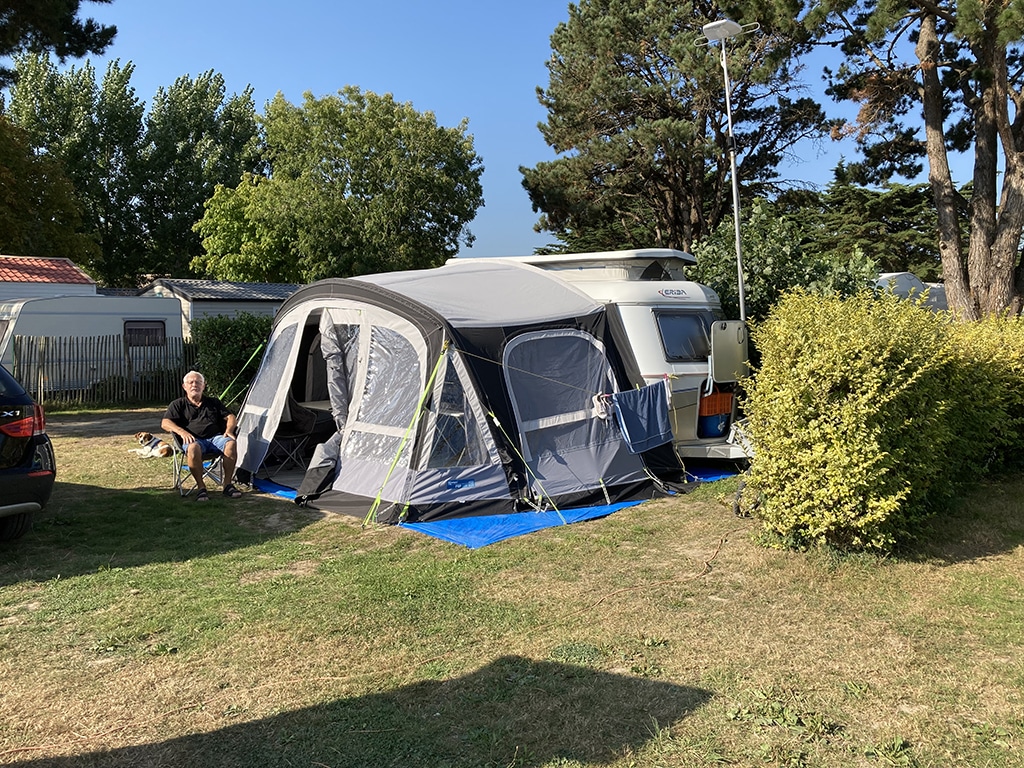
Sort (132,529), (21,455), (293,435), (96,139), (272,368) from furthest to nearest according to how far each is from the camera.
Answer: (96,139) < (293,435) < (272,368) < (132,529) < (21,455)

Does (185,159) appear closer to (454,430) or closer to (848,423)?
(454,430)

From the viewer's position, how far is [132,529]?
659 centimetres

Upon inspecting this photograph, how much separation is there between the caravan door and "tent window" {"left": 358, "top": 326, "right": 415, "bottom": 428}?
34.4 inches

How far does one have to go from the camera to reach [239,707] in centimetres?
360

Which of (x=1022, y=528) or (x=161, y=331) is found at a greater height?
(x=161, y=331)

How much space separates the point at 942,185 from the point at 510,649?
12282mm

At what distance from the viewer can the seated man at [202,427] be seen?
760 centimetres

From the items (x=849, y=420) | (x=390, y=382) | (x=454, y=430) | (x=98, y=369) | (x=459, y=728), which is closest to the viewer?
(x=459, y=728)

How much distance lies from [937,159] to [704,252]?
453cm

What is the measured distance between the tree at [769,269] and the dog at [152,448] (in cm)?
768

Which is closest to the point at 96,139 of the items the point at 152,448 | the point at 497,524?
the point at 152,448

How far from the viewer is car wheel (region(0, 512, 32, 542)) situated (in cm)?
590

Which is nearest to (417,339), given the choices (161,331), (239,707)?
(239,707)

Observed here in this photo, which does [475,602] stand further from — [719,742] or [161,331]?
[161,331]
